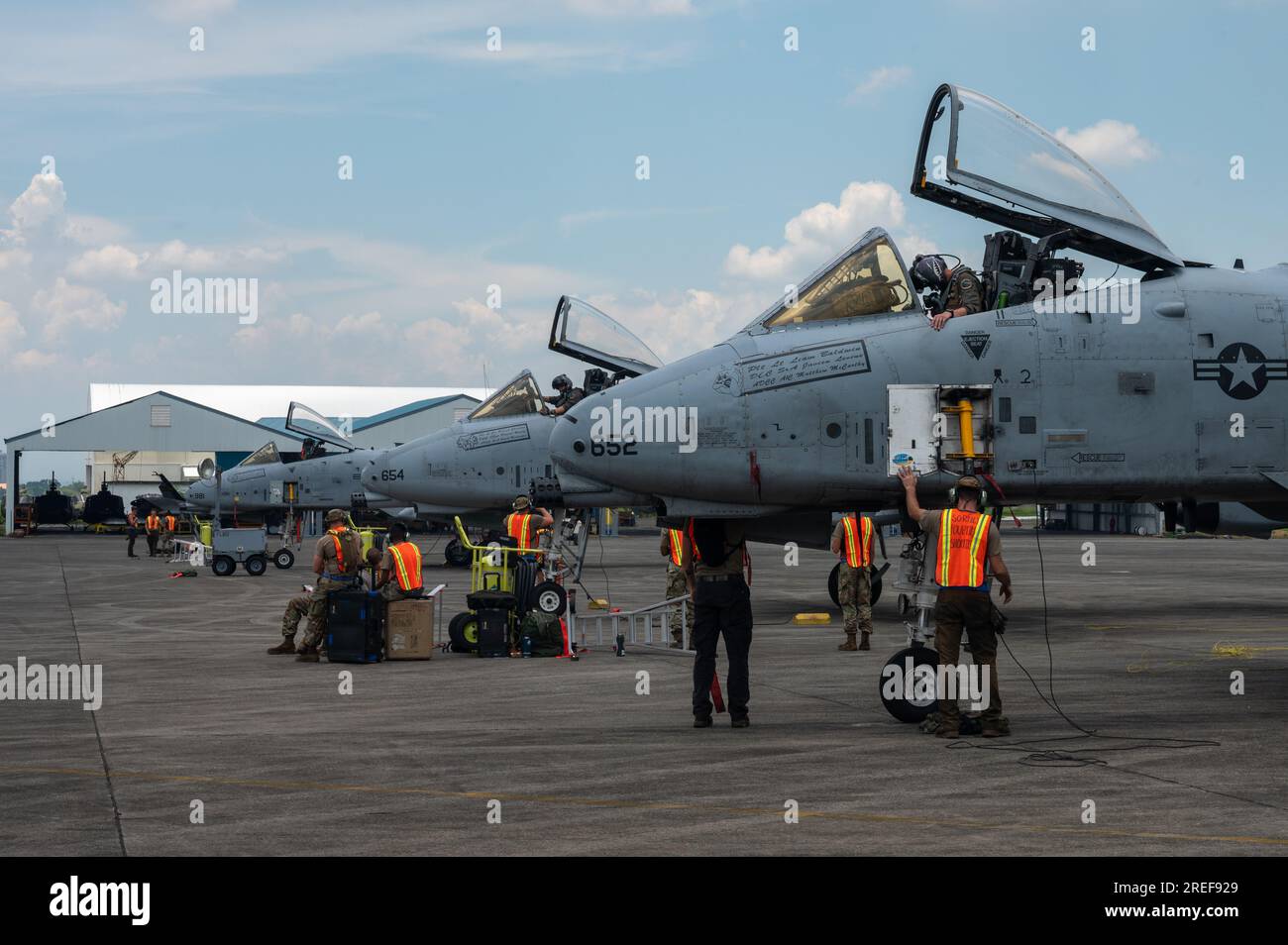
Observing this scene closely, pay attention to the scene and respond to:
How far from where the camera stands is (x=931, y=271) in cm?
1472

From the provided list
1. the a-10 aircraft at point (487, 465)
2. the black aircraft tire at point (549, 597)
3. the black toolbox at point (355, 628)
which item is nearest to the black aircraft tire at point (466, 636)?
the black aircraft tire at point (549, 597)

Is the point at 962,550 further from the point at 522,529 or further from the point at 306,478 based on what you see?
the point at 306,478

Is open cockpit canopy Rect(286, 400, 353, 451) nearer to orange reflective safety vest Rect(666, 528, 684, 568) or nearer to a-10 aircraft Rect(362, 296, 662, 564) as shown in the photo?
a-10 aircraft Rect(362, 296, 662, 564)

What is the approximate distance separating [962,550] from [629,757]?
3.01 meters

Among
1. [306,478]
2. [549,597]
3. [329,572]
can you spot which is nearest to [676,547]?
[549,597]

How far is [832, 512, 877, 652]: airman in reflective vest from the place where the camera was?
16328mm

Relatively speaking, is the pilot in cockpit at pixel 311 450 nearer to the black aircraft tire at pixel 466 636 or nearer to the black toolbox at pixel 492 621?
the black aircraft tire at pixel 466 636

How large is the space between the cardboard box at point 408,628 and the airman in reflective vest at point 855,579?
16.3ft

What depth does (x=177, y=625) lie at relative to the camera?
20500 millimetres

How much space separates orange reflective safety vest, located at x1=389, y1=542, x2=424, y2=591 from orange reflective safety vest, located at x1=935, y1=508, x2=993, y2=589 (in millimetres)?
7433

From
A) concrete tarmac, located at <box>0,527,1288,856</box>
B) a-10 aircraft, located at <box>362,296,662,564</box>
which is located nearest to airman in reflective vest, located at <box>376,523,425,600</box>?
concrete tarmac, located at <box>0,527,1288,856</box>

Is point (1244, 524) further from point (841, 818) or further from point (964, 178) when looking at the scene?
point (841, 818)

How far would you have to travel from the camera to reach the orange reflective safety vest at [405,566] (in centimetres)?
1588

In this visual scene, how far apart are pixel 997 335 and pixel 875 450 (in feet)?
5.77
